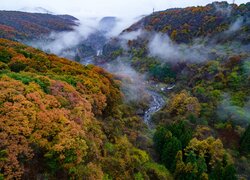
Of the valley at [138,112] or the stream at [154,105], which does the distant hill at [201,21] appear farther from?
the stream at [154,105]

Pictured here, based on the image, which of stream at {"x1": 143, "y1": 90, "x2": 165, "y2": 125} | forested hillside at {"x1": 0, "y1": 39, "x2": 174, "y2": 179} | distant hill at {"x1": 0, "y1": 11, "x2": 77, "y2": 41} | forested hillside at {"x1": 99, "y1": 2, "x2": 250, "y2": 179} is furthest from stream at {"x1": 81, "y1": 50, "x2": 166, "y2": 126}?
distant hill at {"x1": 0, "y1": 11, "x2": 77, "y2": 41}

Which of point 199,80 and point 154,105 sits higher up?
point 199,80

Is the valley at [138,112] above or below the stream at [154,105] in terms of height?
above

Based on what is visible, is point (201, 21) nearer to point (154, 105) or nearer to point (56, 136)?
point (154, 105)

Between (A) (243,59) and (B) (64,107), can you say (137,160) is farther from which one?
(A) (243,59)

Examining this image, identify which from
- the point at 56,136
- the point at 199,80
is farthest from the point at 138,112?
the point at 56,136

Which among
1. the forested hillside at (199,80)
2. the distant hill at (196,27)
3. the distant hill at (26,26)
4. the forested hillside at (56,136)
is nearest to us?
the forested hillside at (56,136)

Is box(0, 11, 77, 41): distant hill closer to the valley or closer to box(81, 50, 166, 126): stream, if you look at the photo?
the valley

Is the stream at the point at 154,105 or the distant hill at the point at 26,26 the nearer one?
the stream at the point at 154,105

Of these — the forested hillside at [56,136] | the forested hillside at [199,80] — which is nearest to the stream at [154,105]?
the forested hillside at [199,80]

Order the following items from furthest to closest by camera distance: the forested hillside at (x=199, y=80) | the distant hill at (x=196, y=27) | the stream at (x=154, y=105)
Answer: the distant hill at (x=196, y=27)
the stream at (x=154, y=105)
the forested hillside at (x=199, y=80)

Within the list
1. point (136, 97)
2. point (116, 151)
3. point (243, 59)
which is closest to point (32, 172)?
point (116, 151)
